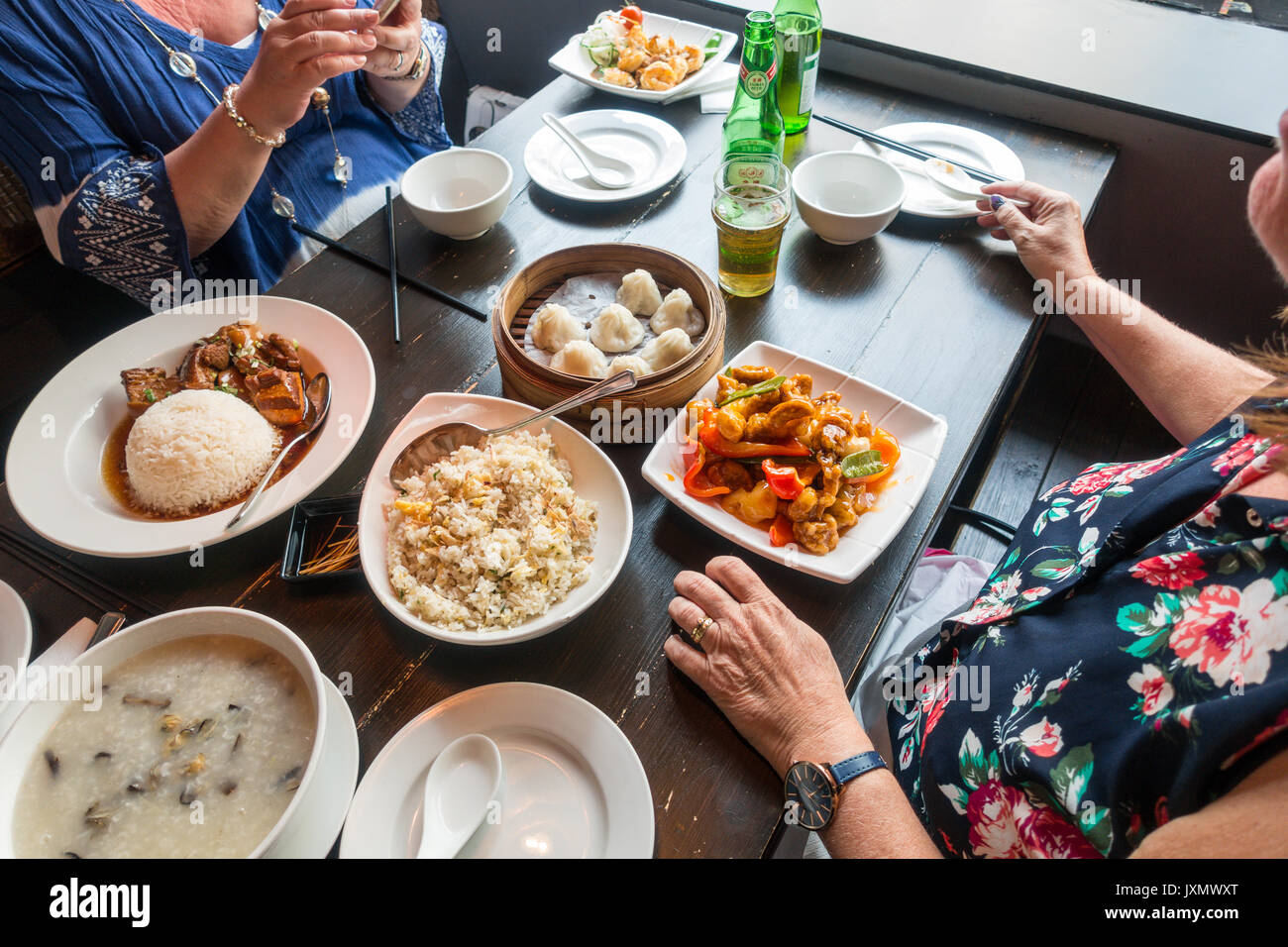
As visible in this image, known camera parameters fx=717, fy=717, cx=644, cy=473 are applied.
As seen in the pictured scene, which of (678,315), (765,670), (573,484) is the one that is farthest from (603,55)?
(765,670)

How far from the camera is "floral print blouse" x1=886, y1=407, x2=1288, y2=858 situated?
2.85 feet

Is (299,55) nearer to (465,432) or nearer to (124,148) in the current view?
(124,148)

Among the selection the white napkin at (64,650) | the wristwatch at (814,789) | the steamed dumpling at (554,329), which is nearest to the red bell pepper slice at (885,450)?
the wristwatch at (814,789)

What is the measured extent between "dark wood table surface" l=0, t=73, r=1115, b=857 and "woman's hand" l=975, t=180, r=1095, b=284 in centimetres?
7

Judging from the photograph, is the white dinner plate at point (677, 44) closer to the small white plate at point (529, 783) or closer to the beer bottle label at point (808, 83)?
the beer bottle label at point (808, 83)

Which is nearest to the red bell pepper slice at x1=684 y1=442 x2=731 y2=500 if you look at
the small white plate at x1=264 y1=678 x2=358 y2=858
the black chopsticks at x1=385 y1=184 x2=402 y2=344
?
the small white plate at x1=264 y1=678 x2=358 y2=858

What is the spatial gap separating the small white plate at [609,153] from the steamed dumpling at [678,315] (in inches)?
22.7

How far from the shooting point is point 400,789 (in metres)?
1.01

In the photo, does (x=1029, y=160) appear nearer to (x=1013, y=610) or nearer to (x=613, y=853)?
(x=1013, y=610)

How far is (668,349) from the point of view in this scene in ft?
4.99

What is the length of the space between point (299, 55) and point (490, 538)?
1.30 meters

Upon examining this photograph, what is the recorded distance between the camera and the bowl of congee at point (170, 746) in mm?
894

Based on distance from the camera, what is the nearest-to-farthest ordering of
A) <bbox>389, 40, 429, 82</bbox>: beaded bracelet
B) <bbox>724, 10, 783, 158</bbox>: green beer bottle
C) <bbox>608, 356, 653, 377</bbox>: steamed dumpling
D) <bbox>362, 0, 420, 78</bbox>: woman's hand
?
<bbox>608, 356, 653, 377</bbox>: steamed dumpling
<bbox>724, 10, 783, 158</bbox>: green beer bottle
<bbox>362, 0, 420, 78</bbox>: woman's hand
<bbox>389, 40, 429, 82</bbox>: beaded bracelet

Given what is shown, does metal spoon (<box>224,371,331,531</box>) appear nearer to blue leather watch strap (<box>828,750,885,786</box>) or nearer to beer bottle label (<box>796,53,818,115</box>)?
blue leather watch strap (<box>828,750,885,786</box>)
